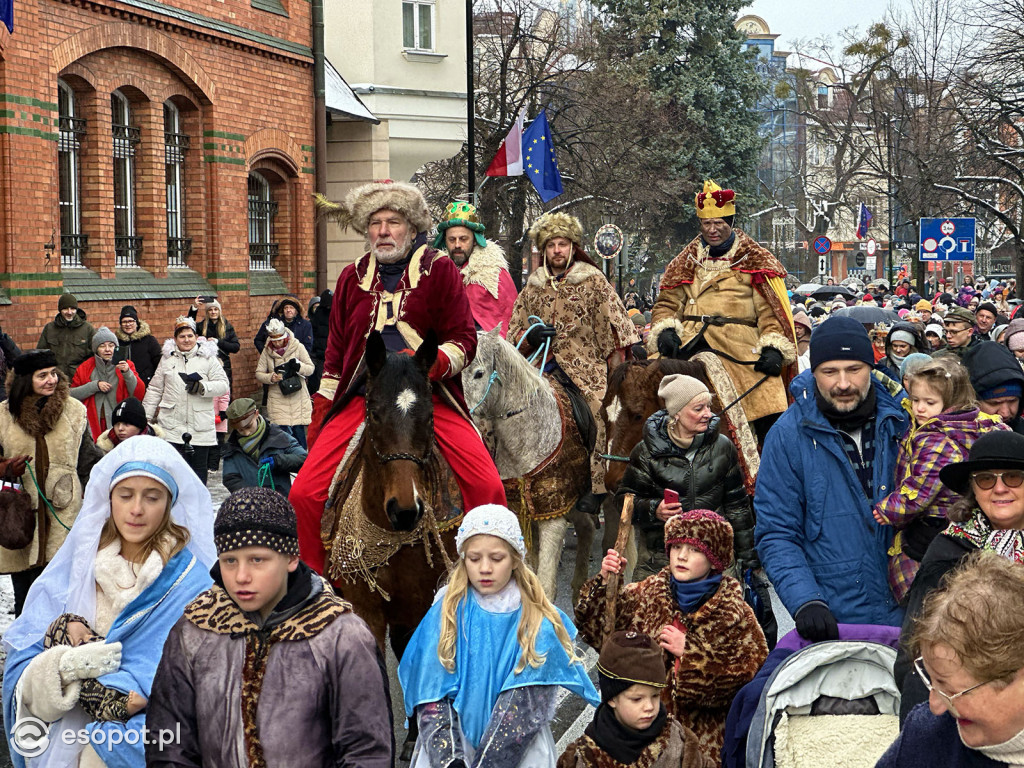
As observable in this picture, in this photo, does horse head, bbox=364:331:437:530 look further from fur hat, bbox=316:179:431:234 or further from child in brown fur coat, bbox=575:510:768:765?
fur hat, bbox=316:179:431:234

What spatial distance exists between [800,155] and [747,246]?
263 feet

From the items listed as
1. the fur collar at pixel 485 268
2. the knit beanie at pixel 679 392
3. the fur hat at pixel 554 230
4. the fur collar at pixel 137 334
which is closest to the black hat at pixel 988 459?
the knit beanie at pixel 679 392

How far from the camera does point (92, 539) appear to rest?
4852 mm

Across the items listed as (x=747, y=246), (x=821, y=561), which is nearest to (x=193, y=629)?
(x=821, y=561)

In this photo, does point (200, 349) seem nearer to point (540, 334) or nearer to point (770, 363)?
point (540, 334)

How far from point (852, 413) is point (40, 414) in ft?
17.2

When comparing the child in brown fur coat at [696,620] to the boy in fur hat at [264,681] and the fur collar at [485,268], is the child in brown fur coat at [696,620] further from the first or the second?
the fur collar at [485,268]

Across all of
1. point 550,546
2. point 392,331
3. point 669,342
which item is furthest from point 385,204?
point 669,342

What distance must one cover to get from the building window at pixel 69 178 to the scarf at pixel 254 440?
26.7 ft

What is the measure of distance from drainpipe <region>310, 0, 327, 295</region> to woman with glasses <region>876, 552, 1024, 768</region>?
20341mm

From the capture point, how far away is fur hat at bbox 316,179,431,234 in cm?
725

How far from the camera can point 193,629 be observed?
160 inches

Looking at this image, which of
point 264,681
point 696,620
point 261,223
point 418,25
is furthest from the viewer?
point 418,25

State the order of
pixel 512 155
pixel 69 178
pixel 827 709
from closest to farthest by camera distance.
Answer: pixel 827 709 → pixel 69 178 → pixel 512 155
